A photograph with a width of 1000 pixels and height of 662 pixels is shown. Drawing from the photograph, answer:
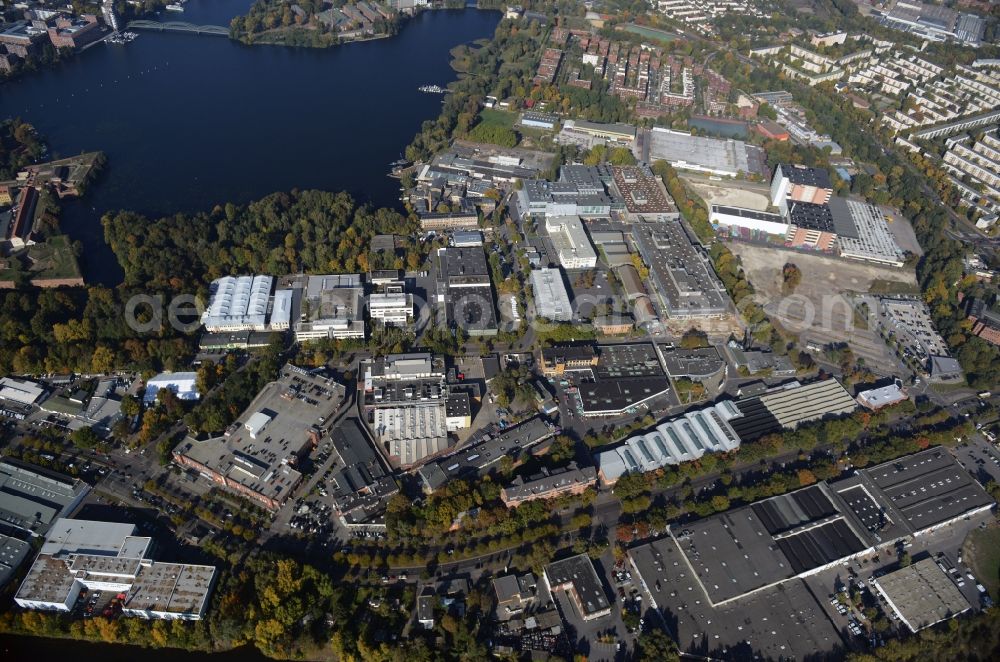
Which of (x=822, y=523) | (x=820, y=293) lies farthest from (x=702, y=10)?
(x=822, y=523)

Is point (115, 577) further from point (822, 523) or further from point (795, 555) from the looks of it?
point (822, 523)

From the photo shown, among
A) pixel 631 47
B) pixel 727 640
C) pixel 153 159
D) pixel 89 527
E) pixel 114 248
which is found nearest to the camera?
pixel 727 640

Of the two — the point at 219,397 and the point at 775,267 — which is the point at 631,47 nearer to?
the point at 775,267

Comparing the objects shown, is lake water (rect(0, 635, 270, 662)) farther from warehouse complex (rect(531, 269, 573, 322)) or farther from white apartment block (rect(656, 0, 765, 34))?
white apartment block (rect(656, 0, 765, 34))

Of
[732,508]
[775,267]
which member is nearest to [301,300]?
[732,508]

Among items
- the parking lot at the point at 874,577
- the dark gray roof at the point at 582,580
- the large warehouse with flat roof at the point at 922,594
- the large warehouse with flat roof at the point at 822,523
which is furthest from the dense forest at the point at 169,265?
the large warehouse with flat roof at the point at 922,594

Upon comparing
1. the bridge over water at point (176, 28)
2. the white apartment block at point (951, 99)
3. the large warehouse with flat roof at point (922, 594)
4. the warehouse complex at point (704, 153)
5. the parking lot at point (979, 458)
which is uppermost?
the bridge over water at point (176, 28)

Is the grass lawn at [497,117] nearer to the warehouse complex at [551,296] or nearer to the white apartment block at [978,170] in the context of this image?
the warehouse complex at [551,296]
